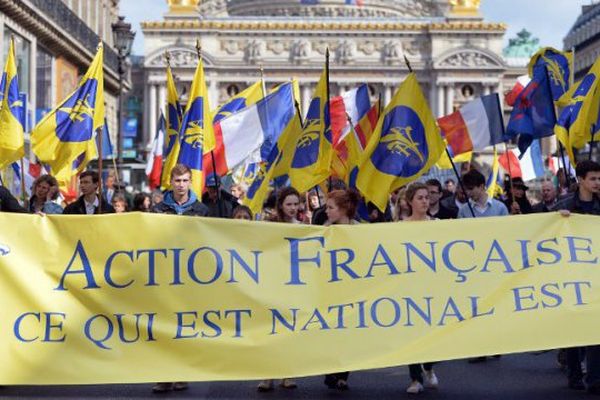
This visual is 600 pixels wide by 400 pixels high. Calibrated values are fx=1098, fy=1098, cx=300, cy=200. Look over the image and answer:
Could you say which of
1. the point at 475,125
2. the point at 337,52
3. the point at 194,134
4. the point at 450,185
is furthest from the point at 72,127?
the point at 337,52

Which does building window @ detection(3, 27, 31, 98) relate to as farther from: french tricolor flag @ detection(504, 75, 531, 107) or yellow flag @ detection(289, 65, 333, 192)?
yellow flag @ detection(289, 65, 333, 192)

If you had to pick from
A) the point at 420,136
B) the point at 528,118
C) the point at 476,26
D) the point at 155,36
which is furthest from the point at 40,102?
the point at 476,26

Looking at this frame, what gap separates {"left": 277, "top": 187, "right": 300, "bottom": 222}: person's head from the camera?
27.6ft

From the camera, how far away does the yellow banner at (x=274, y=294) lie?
699 cm

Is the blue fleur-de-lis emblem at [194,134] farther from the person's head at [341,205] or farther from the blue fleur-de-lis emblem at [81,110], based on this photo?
the person's head at [341,205]

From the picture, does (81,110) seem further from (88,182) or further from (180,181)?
(180,181)

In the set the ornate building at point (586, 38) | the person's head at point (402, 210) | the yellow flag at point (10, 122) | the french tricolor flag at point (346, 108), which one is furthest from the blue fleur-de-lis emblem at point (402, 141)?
the ornate building at point (586, 38)

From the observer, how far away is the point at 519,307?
712 centimetres

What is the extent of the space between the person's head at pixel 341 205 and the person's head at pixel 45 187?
3.65 metres

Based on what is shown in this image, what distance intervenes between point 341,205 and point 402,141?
157 centimetres

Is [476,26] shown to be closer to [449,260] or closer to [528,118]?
[528,118]

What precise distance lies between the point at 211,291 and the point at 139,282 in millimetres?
477

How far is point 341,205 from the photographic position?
26.1 feet

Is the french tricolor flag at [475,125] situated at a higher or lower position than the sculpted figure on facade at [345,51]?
lower
